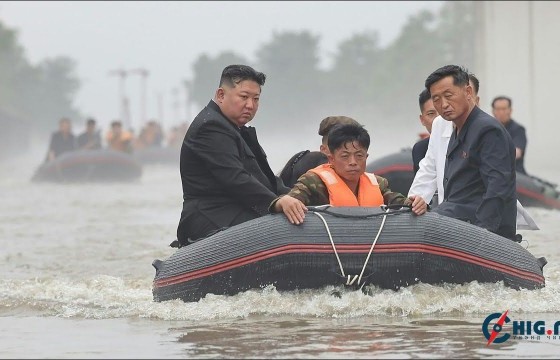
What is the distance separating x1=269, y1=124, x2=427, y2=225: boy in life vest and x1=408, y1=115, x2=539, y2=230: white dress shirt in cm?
72

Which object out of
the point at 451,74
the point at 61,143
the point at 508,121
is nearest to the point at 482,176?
the point at 451,74

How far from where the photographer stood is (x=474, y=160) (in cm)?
816

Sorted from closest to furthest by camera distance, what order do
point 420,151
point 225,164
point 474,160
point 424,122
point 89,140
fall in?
point 225,164
point 474,160
point 420,151
point 424,122
point 89,140

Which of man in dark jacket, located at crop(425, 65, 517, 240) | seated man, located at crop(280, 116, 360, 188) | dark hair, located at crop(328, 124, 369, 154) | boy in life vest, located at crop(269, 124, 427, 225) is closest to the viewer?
boy in life vest, located at crop(269, 124, 427, 225)

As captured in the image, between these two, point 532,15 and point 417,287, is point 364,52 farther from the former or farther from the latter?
point 417,287

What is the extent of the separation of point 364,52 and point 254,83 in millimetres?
143161

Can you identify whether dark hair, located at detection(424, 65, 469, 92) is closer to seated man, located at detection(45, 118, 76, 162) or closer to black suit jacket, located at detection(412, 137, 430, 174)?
black suit jacket, located at detection(412, 137, 430, 174)

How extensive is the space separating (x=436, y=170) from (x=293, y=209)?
1764mm

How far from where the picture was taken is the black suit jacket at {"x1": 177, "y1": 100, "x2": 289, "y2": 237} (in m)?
8.04

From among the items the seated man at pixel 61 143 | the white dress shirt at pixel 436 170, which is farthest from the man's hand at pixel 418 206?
the seated man at pixel 61 143

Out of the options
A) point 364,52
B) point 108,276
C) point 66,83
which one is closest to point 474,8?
point 108,276

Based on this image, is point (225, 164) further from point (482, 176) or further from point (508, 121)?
point (508, 121)

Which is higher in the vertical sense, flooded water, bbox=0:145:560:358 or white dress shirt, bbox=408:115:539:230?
white dress shirt, bbox=408:115:539:230

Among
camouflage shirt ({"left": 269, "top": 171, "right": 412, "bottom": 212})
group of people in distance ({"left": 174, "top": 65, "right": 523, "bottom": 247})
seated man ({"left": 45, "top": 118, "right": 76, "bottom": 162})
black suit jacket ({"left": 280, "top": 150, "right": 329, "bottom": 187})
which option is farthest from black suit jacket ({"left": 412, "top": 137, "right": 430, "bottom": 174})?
seated man ({"left": 45, "top": 118, "right": 76, "bottom": 162})
